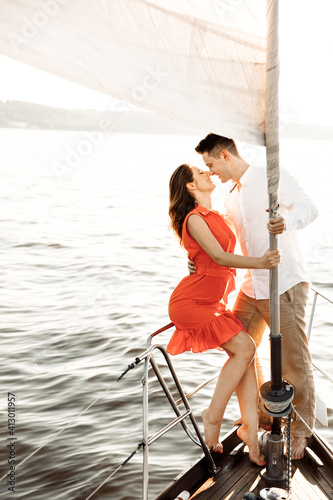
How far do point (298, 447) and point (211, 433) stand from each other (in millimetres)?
580

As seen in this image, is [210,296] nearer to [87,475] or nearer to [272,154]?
[272,154]

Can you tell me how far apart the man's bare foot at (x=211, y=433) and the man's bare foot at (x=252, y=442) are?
141 millimetres

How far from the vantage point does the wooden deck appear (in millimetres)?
3115

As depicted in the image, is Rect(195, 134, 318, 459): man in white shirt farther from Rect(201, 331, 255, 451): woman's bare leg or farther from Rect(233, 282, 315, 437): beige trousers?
Rect(201, 331, 255, 451): woman's bare leg

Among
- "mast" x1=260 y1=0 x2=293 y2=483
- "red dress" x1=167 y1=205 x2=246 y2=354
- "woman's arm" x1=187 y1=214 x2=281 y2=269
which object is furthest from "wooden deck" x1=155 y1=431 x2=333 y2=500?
"woman's arm" x1=187 y1=214 x2=281 y2=269

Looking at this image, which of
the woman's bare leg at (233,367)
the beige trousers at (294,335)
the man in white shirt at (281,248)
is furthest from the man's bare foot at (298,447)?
the woman's bare leg at (233,367)

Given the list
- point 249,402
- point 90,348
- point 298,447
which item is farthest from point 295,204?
A: point 90,348

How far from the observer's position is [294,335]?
322cm

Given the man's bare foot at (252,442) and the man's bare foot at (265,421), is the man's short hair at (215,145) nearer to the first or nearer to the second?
the man's bare foot at (252,442)

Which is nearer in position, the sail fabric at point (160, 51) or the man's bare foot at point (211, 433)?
the sail fabric at point (160, 51)

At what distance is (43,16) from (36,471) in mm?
4687

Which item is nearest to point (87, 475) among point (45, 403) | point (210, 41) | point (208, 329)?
point (45, 403)

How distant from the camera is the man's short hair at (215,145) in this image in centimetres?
315

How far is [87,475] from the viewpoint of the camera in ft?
17.3
